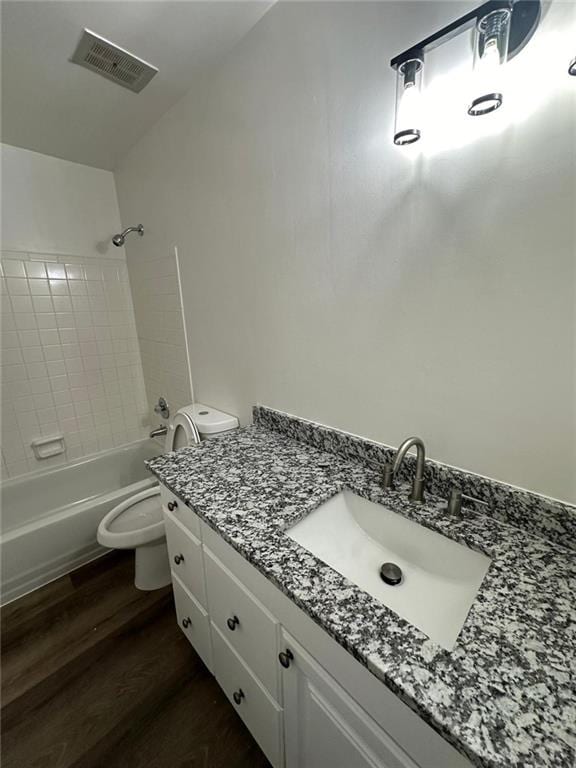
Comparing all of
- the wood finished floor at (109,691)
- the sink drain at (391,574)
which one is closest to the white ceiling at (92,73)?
the sink drain at (391,574)

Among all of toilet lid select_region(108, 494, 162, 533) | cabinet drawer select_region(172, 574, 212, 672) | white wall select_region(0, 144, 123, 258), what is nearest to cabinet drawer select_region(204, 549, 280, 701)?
cabinet drawer select_region(172, 574, 212, 672)

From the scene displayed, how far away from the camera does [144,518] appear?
5.57 feet

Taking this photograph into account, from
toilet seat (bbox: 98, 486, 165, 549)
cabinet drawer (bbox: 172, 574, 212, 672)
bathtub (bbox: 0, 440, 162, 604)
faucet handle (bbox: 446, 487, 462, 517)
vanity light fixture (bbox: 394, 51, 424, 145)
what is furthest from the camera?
bathtub (bbox: 0, 440, 162, 604)

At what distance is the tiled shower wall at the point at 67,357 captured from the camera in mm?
1893

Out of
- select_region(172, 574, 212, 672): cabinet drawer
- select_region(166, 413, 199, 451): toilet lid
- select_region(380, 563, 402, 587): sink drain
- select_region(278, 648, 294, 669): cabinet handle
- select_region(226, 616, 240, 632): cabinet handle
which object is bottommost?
select_region(172, 574, 212, 672): cabinet drawer

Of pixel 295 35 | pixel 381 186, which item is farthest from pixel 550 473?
pixel 295 35

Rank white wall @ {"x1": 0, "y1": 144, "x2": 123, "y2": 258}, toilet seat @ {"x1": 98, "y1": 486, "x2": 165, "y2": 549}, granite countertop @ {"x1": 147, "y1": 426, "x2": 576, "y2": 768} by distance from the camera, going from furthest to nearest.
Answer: white wall @ {"x1": 0, "y1": 144, "x2": 123, "y2": 258}, toilet seat @ {"x1": 98, "y1": 486, "x2": 165, "y2": 549}, granite countertop @ {"x1": 147, "y1": 426, "x2": 576, "y2": 768}

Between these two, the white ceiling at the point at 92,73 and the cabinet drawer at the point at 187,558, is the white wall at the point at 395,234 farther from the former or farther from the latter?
the cabinet drawer at the point at 187,558

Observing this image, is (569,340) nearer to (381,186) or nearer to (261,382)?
(381,186)

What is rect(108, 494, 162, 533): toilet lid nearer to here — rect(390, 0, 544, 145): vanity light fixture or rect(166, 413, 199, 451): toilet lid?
rect(166, 413, 199, 451): toilet lid

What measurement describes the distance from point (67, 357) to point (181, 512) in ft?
5.41

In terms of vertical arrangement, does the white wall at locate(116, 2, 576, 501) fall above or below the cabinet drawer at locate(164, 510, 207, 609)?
above

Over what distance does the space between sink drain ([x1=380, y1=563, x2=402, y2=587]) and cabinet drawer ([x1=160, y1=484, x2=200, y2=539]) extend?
561 millimetres

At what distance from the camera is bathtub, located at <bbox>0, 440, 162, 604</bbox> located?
1604 mm
